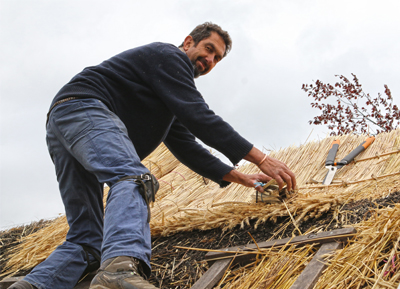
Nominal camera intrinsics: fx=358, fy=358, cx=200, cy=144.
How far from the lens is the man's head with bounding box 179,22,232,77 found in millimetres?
2068

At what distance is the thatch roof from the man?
0.18 meters

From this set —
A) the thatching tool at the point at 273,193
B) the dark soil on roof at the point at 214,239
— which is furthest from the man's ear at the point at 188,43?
the dark soil on roof at the point at 214,239

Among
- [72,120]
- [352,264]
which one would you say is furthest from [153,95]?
[352,264]

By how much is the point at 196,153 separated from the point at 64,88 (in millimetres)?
838

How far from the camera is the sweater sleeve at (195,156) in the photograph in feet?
6.66

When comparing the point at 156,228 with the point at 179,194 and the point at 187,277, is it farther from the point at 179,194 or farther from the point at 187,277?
the point at 179,194

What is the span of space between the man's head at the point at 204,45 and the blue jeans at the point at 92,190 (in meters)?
0.77

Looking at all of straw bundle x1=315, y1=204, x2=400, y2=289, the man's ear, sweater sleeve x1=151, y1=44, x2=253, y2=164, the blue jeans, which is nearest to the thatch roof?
straw bundle x1=315, y1=204, x2=400, y2=289

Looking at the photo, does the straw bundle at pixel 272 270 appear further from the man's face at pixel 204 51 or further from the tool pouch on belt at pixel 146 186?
the man's face at pixel 204 51

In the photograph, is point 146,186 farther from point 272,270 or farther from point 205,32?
point 205,32

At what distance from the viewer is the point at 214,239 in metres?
1.84

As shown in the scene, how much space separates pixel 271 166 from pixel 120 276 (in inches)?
36.9

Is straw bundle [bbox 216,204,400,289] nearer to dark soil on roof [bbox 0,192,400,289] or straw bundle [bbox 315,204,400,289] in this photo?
straw bundle [bbox 315,204,400,289]

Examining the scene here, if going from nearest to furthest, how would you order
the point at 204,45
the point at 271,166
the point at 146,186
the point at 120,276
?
the point at 120,276 < the point at 146,186 < the point at 271,166 < the point at 204,45
